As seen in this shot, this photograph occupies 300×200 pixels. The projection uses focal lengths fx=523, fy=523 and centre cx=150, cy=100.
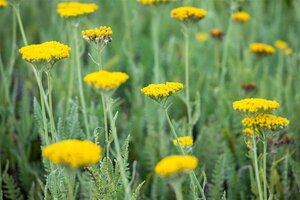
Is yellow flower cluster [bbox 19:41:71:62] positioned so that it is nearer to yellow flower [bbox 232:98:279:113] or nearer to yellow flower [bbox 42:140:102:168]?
yellow flower [bbox 42:140:102:168]

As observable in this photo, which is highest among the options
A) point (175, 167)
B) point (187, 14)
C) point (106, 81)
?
point (187, 14)

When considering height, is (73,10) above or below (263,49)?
above

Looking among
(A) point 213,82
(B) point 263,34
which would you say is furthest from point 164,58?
(B) point 263,34

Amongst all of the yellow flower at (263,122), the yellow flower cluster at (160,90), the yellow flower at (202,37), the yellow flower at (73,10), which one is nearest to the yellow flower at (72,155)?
the yellow flower cluster at (160,90)

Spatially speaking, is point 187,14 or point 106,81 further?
point 187,14

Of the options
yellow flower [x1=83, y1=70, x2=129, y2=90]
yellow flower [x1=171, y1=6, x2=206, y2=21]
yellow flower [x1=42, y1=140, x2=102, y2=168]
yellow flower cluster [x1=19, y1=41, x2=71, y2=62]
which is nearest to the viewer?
yellow flower [x1=42, y1=140, x2=102, y2=168]

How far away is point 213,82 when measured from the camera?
2537 millimetres

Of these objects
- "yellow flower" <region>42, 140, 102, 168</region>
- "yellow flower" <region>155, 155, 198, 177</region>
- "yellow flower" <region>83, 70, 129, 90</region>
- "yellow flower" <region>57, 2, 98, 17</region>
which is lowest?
"yellow flower" <region>155, 155, 198, 177</region>

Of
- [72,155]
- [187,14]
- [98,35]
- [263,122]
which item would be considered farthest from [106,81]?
[187,14]

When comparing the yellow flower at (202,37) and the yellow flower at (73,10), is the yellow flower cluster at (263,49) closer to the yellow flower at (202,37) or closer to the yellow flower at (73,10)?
the yellow flower at (202,37)

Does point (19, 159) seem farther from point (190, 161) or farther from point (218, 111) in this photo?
point (190, 161)

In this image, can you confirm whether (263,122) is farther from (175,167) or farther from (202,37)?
(202,37)

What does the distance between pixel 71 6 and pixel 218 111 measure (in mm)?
762

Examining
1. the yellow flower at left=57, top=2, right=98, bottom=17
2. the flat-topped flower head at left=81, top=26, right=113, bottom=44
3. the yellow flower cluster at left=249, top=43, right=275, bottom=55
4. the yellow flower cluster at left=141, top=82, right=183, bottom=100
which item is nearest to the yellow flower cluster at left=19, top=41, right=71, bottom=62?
the flat-topped flower head at left=81, top=26, right=113, bottom=44
